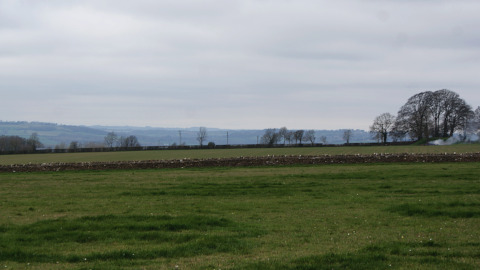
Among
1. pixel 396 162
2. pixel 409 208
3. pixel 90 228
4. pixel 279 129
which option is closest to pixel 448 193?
pixel 409 208

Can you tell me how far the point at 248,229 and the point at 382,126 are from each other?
136m

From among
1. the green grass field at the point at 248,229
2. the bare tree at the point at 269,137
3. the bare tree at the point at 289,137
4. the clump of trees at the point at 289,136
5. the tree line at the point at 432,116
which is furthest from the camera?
the bare tree at the point at 289,137

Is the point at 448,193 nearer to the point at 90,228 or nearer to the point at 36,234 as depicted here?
the point at 90,228

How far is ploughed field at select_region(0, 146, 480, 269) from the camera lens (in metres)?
9.50

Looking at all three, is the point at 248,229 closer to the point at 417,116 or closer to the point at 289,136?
the point at 417,116

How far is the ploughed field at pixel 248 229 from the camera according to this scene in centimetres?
950

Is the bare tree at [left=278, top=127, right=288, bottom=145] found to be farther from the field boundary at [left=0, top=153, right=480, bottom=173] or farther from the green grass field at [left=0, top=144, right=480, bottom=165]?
the field boundary at [left=0, top=153, right=480, bottom=173]

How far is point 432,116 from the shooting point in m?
127

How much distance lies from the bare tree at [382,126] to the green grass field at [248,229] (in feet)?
397

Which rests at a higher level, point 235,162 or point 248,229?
point 235,162

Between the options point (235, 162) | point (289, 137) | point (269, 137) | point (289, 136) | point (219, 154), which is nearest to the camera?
point (235, 162)

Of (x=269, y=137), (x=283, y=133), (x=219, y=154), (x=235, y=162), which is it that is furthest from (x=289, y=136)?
(x=235, y=162)

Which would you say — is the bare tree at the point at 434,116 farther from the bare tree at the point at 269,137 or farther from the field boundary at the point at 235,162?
the field boundary at the point at 235,162

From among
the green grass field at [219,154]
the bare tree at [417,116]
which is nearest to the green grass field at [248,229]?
the green grass field at [219,154]
